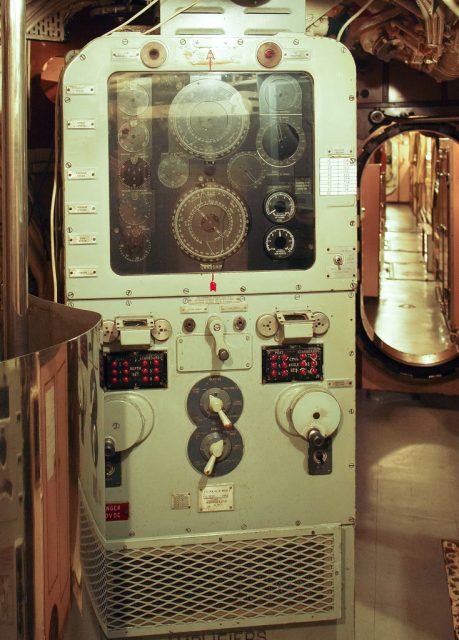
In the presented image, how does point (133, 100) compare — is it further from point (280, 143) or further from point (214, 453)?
point (214, 453)

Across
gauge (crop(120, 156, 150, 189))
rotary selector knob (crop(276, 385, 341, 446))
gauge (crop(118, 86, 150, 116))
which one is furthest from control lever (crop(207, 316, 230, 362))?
gauge (crop(118, 86, 150, 116))

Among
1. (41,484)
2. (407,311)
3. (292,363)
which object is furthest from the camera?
(407,311)

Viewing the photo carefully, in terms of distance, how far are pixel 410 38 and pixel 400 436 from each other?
269 cm

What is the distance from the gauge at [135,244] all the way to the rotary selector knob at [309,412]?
728 mm

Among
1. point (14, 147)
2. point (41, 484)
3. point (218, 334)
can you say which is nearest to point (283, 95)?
point (218, 334)

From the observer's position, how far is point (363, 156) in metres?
5.84

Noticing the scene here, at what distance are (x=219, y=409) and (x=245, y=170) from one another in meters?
0.87

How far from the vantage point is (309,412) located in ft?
9.19

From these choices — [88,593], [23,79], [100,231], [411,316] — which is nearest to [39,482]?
[88,593]

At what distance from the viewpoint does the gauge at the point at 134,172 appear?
2750mm

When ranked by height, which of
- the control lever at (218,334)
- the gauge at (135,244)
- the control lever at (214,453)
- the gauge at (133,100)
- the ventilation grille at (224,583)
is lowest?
the ventilation grille at (224,583)

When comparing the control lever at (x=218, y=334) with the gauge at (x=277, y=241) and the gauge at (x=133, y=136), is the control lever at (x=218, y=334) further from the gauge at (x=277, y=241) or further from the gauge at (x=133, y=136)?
the gauge at (x=133, y=136)

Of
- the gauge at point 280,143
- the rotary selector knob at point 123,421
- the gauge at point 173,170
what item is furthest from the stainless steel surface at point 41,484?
the gauge at point 280,143

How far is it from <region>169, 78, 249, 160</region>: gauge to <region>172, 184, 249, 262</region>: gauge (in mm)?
143
